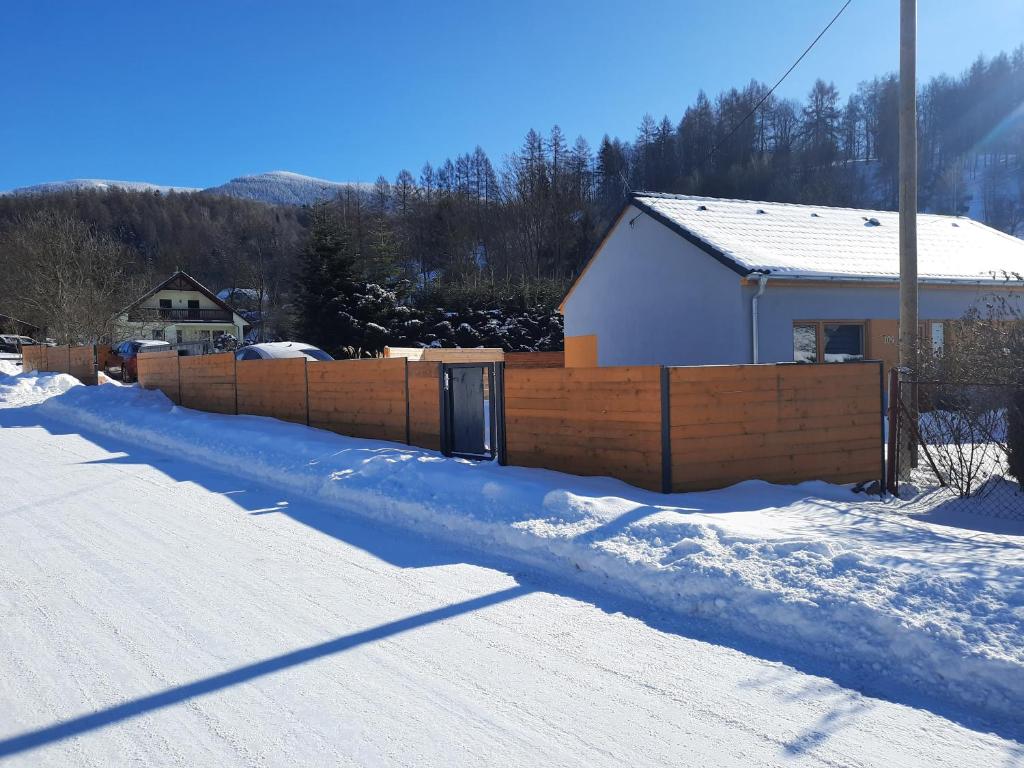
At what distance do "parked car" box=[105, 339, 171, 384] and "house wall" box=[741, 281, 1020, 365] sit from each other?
78.1 ft

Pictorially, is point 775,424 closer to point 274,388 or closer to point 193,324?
point 274,388

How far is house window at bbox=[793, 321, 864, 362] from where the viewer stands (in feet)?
51.4

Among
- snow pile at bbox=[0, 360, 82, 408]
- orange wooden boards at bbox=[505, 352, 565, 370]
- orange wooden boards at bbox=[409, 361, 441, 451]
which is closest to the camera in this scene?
orange wooden boards at bbox=[409, 361, 441, 451]

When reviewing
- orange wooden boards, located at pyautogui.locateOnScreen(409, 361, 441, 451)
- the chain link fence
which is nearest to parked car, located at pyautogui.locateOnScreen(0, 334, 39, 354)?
orange wooden boards, located at pyautogui.locateOnScreen(409, 361, 441, 451)

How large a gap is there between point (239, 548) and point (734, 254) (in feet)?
38.9

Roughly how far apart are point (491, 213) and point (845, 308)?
4772 cm

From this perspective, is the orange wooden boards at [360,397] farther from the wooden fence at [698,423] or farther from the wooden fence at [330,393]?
the wooden fence at [698,423]

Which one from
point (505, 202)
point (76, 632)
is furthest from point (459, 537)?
point (505, 202)

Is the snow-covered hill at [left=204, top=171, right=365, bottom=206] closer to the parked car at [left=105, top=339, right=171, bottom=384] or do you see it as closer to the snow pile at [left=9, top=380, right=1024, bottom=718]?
the parked car at [left=105, top=339, right=171, bottom=384]

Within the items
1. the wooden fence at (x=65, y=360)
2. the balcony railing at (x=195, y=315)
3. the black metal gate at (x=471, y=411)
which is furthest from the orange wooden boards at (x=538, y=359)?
the balcony railing at (x=195, y=315)

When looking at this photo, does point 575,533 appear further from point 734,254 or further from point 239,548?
point 734,254

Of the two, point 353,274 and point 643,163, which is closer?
point 353,274

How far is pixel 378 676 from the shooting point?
397 centimetres

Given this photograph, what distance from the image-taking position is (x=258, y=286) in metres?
69.4
